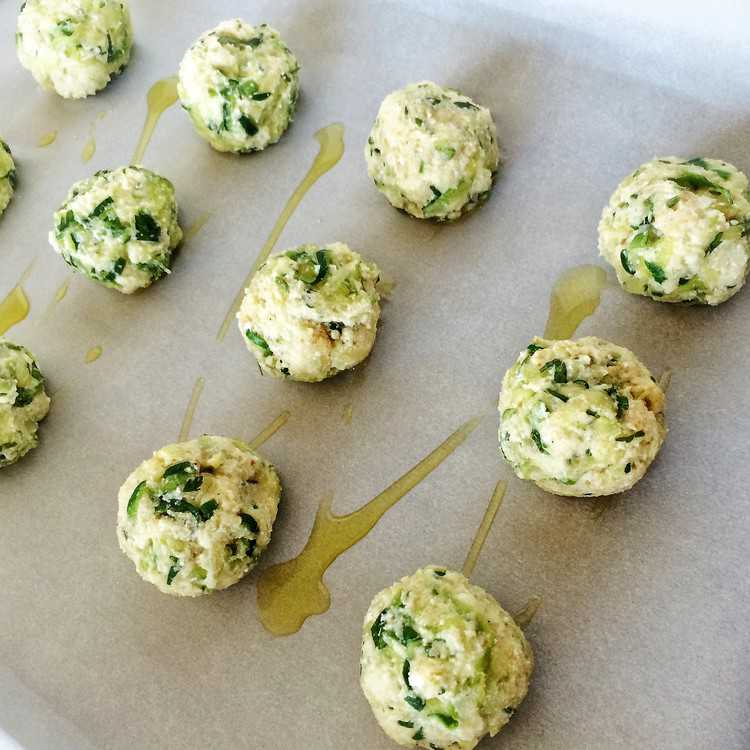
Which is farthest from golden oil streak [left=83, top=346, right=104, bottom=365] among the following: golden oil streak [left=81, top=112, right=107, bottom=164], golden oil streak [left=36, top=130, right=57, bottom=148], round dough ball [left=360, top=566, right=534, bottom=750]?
round dough ball [left=360, top=566, right=534, bottom=750]

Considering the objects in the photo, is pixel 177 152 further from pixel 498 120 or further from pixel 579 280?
pixel 579 280

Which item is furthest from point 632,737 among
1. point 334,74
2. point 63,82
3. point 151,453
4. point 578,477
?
point 63,82

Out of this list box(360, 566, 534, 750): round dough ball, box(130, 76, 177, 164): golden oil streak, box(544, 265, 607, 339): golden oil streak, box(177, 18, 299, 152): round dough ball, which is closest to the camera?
box(360, 566, 534, 750): round dough ball

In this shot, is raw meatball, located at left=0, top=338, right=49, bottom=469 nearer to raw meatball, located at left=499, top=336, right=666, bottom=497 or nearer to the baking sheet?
the baking sheet

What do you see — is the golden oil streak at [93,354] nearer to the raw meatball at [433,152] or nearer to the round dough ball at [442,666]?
the raw meatball at [433,152]

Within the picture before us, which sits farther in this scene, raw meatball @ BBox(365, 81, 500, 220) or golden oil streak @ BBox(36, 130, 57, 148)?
golden oil streak @ BBox(36, 130, 57, 148)

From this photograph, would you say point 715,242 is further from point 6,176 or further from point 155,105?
point 6,176
